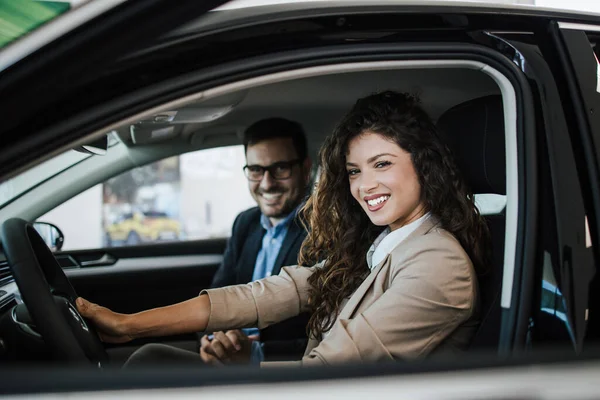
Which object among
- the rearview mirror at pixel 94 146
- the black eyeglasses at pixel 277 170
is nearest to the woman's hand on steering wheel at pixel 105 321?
the rearview mirror at pixel 94 146

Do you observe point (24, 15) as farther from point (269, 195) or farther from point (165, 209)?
point (165, 209)

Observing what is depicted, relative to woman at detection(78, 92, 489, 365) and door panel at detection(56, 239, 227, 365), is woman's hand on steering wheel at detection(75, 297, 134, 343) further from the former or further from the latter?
door panel at detection(56, 239, 227, 365)

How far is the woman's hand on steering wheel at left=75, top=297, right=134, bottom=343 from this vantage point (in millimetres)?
1696

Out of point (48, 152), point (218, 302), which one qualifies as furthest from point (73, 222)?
point (48, 152)

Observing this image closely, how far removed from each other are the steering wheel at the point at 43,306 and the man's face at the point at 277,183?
127 centimetres

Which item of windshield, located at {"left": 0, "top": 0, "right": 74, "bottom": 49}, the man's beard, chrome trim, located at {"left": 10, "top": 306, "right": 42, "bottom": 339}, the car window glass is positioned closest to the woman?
chrome trim, located at {"left": 10, "top": 306, "right": 42, "bottom": 339}

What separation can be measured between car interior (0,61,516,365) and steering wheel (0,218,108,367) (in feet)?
0.33

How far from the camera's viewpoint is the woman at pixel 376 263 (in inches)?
57.9

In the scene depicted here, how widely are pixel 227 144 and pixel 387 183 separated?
156cm

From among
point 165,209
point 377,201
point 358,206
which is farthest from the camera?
point 165,209

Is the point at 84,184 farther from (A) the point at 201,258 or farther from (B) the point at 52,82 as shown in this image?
(B) the point at 52,82

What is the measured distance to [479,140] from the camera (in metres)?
1.67

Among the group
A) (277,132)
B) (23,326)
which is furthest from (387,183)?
(277,132)

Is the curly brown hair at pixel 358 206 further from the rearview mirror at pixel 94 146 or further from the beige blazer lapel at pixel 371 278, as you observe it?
the rearview mirror at pixel 94 146
